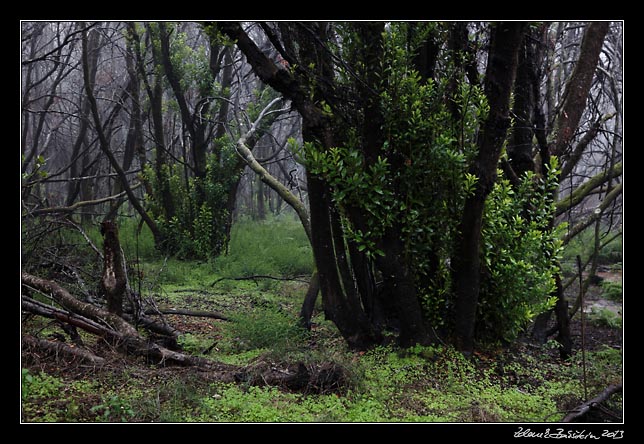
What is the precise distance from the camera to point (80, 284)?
5.34m

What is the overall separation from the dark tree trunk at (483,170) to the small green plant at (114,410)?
8.69ft

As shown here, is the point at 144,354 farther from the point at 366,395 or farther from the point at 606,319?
the point at 606,319

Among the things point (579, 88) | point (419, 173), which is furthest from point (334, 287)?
point (579, 88)

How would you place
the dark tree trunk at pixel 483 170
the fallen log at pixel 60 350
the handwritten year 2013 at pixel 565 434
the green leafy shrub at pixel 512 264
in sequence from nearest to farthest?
1. the handwritten year 2013 at pixel 565 434
2. the dark tree trunk at pixel 483 170
3. the fallen log at pixel 60 350
4. the green leafy shrub at pixel 512 264

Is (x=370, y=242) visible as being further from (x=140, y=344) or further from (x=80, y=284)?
(x=80, y=284)

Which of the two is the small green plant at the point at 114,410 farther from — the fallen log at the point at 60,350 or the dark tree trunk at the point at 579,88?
the dark tree trunk at the point at 579,88

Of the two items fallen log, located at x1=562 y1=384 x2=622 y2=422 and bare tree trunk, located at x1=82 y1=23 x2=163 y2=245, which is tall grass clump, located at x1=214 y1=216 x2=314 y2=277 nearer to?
bare tree trunk, located at x1=82 y1=23 x2=163 y2=245

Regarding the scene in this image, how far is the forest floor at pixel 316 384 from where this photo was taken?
3547 mm

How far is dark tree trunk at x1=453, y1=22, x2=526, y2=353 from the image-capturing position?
12.4 feet

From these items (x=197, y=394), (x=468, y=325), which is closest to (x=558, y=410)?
(x=468, y=325)

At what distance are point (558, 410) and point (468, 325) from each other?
37.3 inches

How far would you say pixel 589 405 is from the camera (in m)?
3.64

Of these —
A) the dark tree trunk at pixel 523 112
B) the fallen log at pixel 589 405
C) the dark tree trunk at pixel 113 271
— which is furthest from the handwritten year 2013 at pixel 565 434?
the dark tree trunk at pixel 113 271

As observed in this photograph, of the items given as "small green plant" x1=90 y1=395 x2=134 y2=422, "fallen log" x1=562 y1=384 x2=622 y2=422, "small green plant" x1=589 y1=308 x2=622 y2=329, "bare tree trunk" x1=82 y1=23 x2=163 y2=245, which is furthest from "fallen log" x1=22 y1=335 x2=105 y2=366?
"small green plant" x1=589 y1=308 x2=622 y2=329
